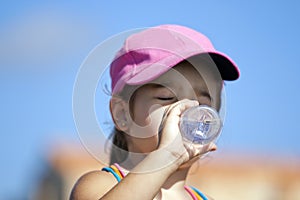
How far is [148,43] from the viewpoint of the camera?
7.24 ft

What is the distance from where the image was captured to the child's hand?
1883 millimetres

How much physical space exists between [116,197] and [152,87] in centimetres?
45

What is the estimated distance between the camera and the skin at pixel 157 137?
1836mm

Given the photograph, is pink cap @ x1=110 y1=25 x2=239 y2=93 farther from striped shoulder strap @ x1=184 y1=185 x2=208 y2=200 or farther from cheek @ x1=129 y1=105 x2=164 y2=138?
striped shoulder strap @ x1=184 y1=185 x2=208 y2=200

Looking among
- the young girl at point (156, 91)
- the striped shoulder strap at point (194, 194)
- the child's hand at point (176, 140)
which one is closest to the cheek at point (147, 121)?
the young girl at point (156, 91)

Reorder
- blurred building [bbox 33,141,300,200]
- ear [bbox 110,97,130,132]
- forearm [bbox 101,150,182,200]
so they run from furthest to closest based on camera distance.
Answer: blurred building [bbox 33,141,300,200] < ear [bbox 110,97,130,132] < forearm [bbox 101,150,182,200]

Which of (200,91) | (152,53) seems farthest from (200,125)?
(152,53)

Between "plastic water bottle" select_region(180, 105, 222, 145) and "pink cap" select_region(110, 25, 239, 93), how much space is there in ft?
0.79

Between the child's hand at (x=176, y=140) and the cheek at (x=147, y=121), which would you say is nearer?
the child's hand at (x=176, y=140)

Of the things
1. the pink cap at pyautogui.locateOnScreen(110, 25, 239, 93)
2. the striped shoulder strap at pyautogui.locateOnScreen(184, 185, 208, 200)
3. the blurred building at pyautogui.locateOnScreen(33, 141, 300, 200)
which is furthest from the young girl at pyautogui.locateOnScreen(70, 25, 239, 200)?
the blurred building at pyautogui.locateOnScreen(33, 141, 300, 200)

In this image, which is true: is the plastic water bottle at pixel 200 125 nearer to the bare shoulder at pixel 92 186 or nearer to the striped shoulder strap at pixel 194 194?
the bare shoulder at pixel 92 186

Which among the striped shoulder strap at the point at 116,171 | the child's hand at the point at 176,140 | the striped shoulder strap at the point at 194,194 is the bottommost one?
the striped shoulder strap at the point at 194,194

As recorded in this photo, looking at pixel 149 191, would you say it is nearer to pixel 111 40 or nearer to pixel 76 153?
pixel 111 40

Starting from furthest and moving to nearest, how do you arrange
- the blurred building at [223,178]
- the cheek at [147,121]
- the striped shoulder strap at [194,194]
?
the blurred building at [223,178] < the striped shoulder strap at [194,194] < the cheek at [147,121]
